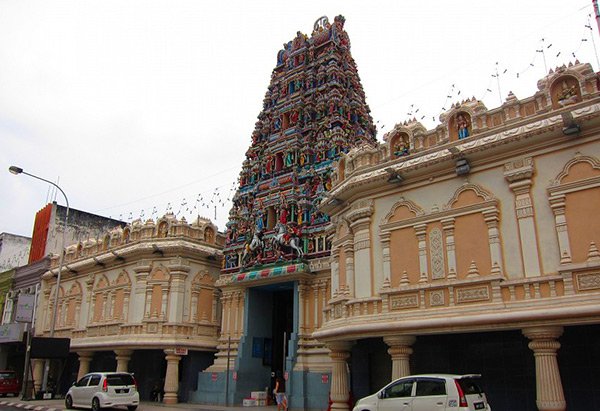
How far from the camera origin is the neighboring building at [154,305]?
29.5 m

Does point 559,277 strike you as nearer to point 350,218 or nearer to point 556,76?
point 556,76

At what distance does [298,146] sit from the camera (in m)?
30.2

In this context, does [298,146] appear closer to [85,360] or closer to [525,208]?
[525,208]

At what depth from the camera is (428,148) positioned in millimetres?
18766

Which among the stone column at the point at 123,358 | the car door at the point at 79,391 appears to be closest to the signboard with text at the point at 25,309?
the stone column at the point at 123,358

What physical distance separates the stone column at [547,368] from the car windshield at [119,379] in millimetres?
15795

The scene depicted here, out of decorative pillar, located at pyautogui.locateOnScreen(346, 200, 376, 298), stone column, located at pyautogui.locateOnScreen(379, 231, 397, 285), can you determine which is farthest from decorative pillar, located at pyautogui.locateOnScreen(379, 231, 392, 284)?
decorative pillar, located at pyautogui.locateOnScreen(346, 200, 376, 298)

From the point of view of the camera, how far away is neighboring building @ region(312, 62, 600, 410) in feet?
49.1

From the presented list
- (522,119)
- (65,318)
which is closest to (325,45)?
(522,119)

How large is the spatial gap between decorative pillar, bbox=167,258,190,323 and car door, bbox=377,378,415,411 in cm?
1777

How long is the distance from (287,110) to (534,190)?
18.4 m

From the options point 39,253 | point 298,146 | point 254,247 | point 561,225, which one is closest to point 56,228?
point 39,253

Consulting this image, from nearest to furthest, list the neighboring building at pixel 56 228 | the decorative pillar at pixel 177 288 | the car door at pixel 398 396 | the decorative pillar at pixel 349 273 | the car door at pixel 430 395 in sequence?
1. the car door at pixel 430 395
2. the car door at pixel 398 396
3. the decorative pillar at pixel 349 273
4. the decorative pillar at pixel 177 288
5. the neighboring building at pixel 56 228

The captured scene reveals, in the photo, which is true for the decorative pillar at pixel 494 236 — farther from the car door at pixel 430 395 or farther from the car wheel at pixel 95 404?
the car wheel at pixel 95 404
